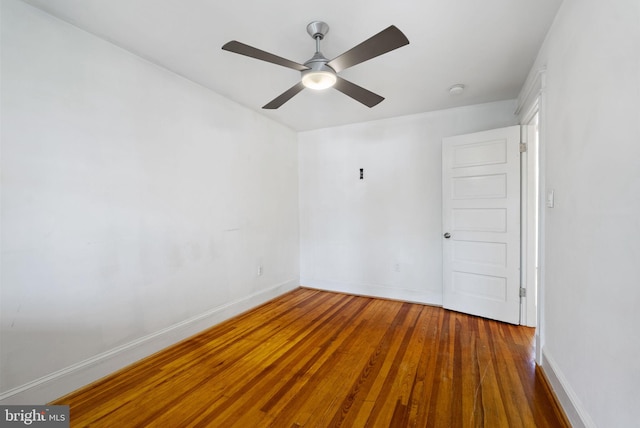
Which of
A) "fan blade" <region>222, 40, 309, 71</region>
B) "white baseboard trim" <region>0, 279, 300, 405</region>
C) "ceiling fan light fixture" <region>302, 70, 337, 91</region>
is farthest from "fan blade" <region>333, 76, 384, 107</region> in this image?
"white baseboard trim" <region>0, 279, 300, 405</region>

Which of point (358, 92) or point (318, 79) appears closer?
point (318, 79)

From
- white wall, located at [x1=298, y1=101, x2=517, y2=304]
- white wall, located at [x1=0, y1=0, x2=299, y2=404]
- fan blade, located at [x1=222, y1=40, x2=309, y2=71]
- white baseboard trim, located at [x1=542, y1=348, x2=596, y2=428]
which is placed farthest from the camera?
white wall, located at [x1=298, y1=101, x2=517, y2=304]

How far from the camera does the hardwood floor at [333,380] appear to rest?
163cm

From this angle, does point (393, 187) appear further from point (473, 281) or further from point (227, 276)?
point (227, 276)

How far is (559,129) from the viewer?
5.89 feet

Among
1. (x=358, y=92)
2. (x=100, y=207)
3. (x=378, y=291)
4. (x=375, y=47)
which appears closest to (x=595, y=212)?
(x=375, y=47)

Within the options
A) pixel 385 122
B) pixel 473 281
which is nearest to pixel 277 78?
pixel 385 122

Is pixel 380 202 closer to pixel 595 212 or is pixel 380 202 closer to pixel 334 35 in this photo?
pixel 334 35

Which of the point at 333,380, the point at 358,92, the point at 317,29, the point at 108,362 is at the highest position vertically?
the point at 317,29

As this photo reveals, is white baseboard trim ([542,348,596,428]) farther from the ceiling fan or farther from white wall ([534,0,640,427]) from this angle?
the ceiling fan

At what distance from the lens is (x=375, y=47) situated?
1.55 meters

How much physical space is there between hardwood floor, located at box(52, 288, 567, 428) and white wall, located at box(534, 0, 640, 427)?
42cm

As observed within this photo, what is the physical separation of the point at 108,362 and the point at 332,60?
2722 millimetres

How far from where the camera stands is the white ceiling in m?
1.74
